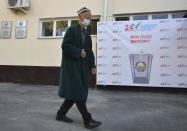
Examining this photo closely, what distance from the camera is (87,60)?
315cm

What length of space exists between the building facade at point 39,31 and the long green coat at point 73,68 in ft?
14.8

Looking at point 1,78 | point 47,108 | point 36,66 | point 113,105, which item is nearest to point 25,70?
point 36,66

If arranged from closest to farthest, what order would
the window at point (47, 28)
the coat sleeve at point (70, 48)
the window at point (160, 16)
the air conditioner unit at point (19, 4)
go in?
1. the coat sleeve at point (70, 48)
2. the window at point (160, 16)
3. the air conditioner unit at point (19, 4)
4. the window at point (47, 28)

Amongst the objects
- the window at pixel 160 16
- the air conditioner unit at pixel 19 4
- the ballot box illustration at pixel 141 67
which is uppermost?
the air conditioner unit at pixel 19 4

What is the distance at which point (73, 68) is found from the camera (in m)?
2.97

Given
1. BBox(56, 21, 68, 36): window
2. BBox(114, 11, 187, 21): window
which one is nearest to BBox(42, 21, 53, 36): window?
BBox(56, 21, 68, 36): window

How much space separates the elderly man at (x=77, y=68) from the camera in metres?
2.92

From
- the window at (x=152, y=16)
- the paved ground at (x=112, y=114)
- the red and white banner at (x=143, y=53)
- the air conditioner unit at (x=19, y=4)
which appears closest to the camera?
the paved ground at (x=112, y=114)

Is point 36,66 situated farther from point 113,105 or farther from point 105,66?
point 113,105

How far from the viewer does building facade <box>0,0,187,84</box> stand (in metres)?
7.57

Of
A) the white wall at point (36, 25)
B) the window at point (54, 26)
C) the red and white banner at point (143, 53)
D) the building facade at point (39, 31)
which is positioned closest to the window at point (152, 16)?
the building facade at point (39, 31)

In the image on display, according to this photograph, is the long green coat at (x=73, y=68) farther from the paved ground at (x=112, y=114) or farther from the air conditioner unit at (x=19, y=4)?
the air conditioner unit at (x=19, y=4)

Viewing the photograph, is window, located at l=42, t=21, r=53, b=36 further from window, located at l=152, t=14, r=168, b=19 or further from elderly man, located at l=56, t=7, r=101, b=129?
elderly man, located at l=56, t=7, r=101, b=129

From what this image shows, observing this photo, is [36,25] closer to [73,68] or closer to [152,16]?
[152,16]
